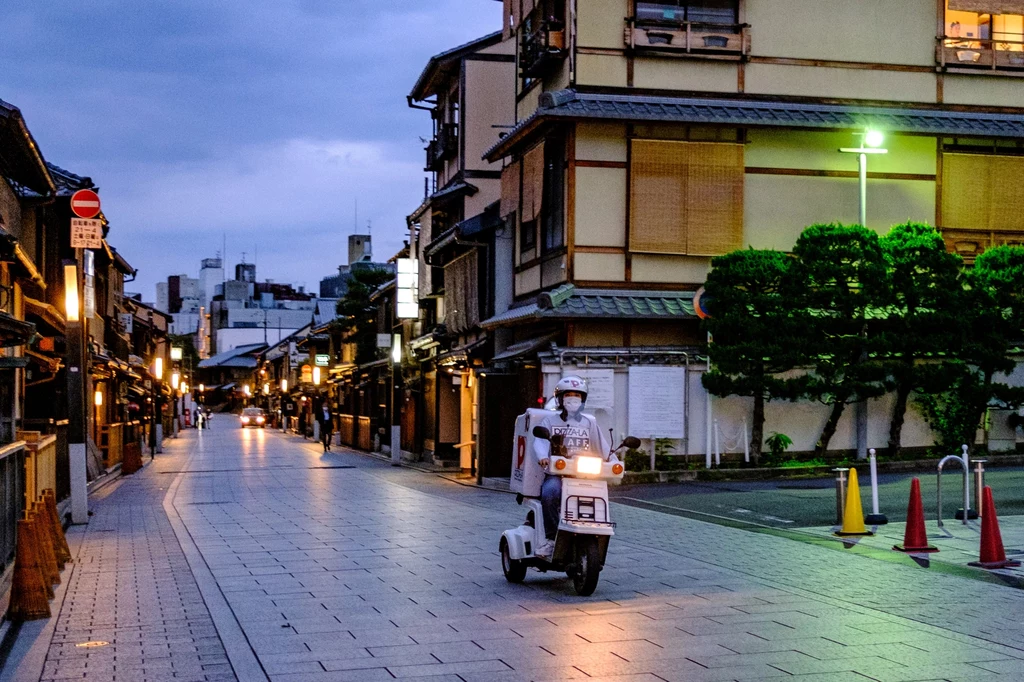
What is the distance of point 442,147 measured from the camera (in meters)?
37.9

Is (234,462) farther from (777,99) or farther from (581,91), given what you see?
(777,99)

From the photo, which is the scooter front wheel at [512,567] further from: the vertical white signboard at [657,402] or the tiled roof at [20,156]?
the vertical white signboard at [657,402]

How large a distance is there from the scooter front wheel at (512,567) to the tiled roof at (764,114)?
13499 mm

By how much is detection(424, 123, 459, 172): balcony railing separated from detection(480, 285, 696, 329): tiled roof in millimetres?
12751

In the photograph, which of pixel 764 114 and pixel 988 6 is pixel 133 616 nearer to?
pixel 764 114

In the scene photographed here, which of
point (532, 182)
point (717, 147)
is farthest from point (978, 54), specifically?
point (532, 182)

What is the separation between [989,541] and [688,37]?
1601 centimetres

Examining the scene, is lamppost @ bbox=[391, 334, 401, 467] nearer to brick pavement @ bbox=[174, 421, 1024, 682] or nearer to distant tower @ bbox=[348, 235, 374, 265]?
brick pavement @ bbox=[174, 421, 1024, 682]

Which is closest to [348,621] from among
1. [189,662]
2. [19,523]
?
[189,662]

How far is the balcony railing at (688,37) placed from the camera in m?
25.1

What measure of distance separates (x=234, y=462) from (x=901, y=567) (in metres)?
28.9

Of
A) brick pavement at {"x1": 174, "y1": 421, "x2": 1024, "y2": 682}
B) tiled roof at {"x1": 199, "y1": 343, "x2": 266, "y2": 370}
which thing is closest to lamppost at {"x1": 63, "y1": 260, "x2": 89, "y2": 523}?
brick pavement at {"x1": 174, "y1": 421, "x2": 1024, "y2": 682}

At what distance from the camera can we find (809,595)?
1069cm

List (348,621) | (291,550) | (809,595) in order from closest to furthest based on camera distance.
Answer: (348,621)
(809,595)
(291,550)
